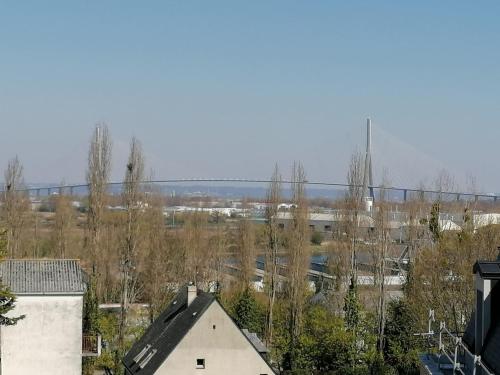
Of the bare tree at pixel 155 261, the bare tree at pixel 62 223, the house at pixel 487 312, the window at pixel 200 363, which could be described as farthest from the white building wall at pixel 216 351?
the bare tree at pixel 62 223

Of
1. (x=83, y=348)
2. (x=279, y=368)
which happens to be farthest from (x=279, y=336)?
(x=83, y=348)

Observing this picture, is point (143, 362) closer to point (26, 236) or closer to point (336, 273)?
point (336, 273)

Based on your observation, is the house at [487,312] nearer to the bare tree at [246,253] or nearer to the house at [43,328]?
the house at [43,328]

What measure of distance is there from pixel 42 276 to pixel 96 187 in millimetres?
14029

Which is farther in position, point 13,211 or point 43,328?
point 13,211

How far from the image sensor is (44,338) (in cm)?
3109

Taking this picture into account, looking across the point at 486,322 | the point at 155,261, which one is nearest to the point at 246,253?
the point at 155,261

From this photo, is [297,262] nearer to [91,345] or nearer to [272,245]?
[272,245]

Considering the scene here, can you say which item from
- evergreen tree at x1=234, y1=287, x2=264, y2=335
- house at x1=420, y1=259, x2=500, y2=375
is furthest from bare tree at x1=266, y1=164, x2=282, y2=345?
house at x1=420, y1=259, x2=500, y2=375

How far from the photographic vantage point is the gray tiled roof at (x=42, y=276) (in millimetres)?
31219

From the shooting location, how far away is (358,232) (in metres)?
47.2

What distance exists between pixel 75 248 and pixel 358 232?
732 inches

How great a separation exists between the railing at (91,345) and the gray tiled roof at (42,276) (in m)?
2.58

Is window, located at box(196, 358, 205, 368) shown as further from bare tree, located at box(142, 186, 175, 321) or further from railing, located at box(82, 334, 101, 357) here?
bare tree, located at box(142, 186, 175, 321)
